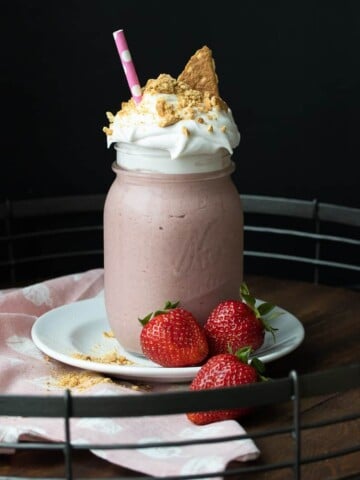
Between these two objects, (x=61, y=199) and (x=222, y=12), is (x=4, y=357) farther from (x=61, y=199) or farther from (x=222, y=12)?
(x=222, y=12)

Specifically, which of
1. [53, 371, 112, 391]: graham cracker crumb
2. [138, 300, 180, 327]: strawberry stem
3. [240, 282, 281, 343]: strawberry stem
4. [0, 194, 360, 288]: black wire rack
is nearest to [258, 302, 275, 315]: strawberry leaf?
[240, 282, 281, 343]: strawberry stem

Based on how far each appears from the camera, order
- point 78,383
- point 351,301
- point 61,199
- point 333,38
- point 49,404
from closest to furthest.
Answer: point 49,404, point 78,383, point 351,301, point 61,199, point 333,38

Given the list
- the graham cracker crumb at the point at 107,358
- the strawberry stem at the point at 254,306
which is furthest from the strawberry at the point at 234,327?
the graham cracker crumb at the point at 107,358

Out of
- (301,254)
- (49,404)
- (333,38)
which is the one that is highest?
(333,38)

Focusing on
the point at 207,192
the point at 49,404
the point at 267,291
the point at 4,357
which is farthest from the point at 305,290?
the point at 49,404

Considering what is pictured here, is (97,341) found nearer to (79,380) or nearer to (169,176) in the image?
(79,380)

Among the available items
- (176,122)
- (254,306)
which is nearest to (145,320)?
(254,306)

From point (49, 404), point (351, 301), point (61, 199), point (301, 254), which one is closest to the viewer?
point (49, 404)

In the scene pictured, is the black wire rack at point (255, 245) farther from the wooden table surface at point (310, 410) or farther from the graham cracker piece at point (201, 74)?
the graham cracker piece at point (201, 74)
